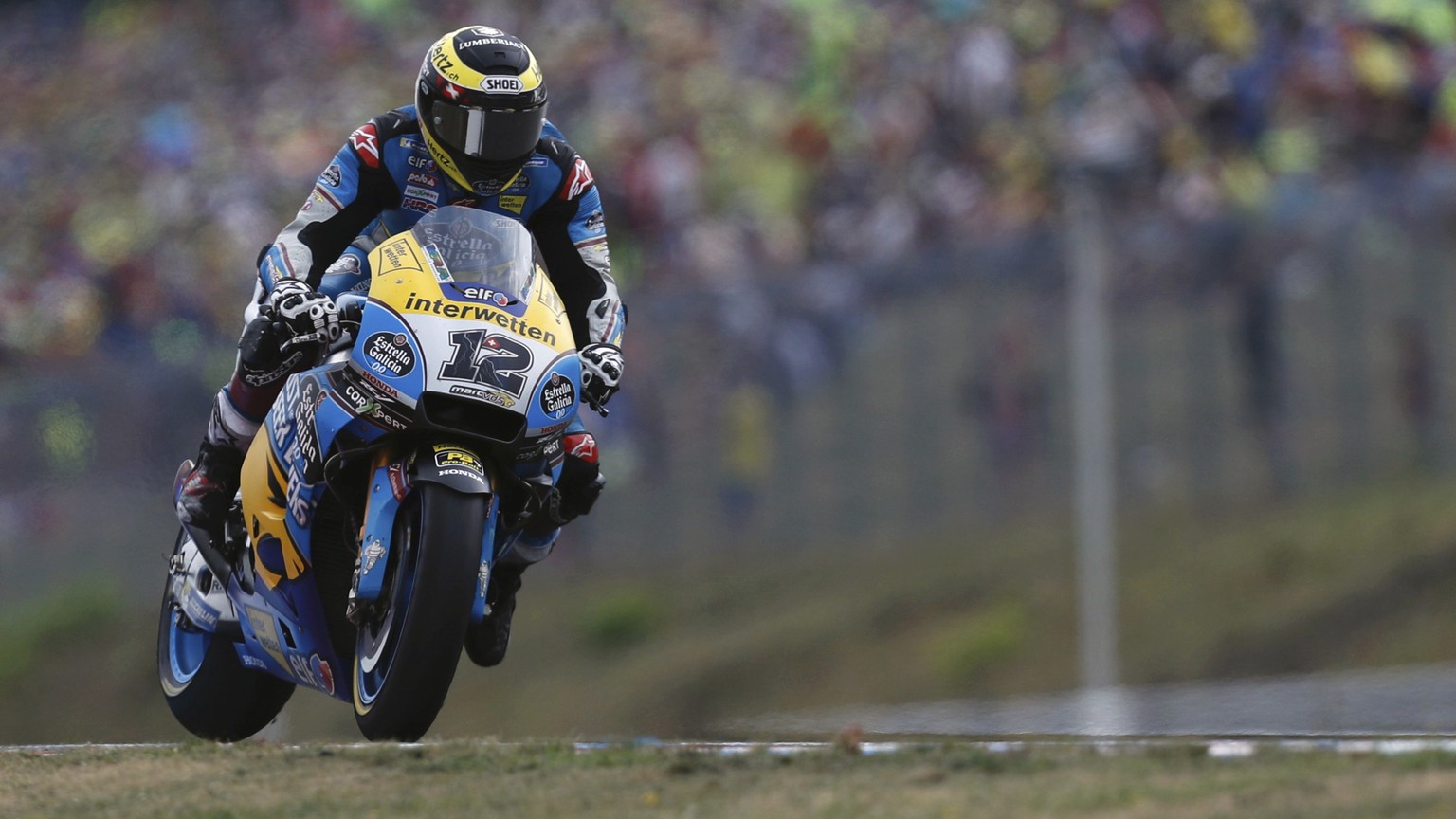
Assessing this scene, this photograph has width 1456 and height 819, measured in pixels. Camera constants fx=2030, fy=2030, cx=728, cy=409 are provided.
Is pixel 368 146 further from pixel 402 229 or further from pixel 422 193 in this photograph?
pixel 402 229

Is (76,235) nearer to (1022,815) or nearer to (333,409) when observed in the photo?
(333,409)

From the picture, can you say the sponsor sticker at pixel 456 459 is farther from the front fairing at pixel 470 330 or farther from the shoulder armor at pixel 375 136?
the shoulder armor at pixel 375 136

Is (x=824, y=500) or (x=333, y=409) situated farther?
(x=824, y=500)

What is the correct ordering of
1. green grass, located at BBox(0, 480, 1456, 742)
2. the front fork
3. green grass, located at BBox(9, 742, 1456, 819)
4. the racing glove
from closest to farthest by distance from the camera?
green grass, located at BBox(9, 742, 1456, 819) < the front fork < the racing glove < green grass, located at BBox(0, 480, 1456, 742)

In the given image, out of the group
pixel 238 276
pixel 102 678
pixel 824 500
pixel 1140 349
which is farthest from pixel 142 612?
pixel 1140 349

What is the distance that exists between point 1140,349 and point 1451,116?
269 centimetres

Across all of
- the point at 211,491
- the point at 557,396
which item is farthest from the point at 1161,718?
the point at 211,491

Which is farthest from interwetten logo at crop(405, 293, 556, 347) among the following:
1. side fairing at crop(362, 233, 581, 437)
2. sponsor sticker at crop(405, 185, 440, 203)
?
sponsor sticker at crop(405, 185, 440, 203)

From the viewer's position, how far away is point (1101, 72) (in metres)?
12.5

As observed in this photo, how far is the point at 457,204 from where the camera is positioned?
594cm

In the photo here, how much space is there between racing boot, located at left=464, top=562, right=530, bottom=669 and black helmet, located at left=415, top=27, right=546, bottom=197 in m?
1.15

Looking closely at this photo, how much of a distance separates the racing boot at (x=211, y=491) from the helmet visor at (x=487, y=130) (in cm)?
128

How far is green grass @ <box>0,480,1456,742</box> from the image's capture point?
33.4 feet

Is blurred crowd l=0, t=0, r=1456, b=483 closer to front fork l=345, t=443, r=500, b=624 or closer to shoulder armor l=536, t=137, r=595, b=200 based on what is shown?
shoulder armor l=536, t=137, r=595, b=200
